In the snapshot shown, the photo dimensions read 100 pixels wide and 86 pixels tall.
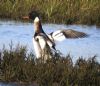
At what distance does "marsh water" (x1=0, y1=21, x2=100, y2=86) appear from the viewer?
13.3m

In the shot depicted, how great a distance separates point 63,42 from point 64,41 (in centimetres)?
22

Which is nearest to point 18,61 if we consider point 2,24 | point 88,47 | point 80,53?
point 80,53

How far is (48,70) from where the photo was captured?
29.6ft

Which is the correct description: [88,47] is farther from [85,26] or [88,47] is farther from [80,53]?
[85,26]

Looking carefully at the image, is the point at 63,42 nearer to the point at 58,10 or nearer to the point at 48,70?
the point at 48,70

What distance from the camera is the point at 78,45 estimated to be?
47.9 ft

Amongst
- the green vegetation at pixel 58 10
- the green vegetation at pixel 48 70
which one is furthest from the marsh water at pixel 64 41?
the green vegetation at pixel 48 70

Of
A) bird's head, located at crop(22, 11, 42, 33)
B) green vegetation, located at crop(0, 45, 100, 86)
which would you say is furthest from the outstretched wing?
green vegetation, located at crop(0, 45, 100, 86)

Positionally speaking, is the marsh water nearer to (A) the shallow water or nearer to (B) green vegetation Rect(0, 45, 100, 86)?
(A) the shallow water

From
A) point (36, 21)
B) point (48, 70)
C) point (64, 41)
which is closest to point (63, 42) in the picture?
point (64, 41)

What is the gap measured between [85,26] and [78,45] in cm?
424

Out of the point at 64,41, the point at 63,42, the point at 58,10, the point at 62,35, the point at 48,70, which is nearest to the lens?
the point at 48,70

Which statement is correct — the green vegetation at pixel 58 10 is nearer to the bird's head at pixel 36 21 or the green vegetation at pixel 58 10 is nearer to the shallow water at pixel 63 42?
the shallow water at pixel 63 42

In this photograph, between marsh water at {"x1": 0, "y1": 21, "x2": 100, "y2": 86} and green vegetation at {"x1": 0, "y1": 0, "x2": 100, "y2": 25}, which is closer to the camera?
marsh water at {"x1": 0, "y1": 21, "x2": 100, "y2": 86}
